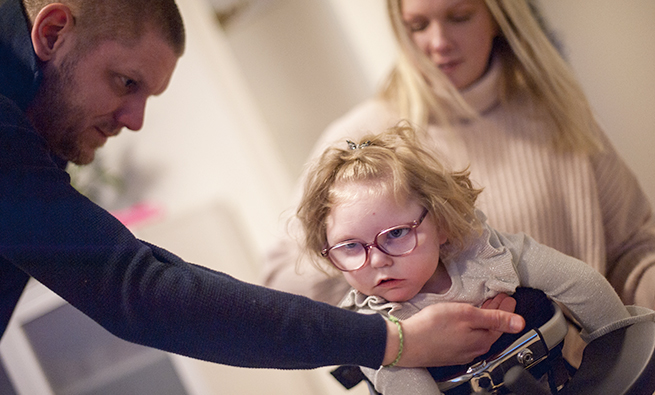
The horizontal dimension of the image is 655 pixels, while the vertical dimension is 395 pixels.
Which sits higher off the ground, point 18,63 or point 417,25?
point 18,63

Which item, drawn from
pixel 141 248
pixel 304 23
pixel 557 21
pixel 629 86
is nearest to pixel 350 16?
pixel 304 23

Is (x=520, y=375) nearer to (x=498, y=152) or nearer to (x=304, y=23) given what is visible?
(x=498, y=152)

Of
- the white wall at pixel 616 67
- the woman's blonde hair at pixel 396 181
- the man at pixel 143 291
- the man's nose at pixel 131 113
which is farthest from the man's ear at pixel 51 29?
the white wall at pixel 616 67

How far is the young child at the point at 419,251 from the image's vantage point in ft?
1.58

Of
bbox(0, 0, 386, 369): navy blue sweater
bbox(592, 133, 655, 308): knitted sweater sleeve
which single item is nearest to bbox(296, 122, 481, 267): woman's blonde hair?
bbox(0, 0, 386, 369): navy blue sweater

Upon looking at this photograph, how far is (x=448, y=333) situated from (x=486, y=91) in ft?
1.26

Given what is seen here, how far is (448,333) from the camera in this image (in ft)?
1.52

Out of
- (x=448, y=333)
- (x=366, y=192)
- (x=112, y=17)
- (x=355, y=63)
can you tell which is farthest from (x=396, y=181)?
(x=355, y=63)

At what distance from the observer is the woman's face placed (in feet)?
2.06

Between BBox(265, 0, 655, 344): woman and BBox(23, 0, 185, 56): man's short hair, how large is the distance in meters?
0.29

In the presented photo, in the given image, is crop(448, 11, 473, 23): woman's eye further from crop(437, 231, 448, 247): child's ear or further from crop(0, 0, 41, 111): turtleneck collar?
crop(0, 0, 41, 111): turtleneck collar

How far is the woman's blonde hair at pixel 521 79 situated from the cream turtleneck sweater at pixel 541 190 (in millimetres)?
17

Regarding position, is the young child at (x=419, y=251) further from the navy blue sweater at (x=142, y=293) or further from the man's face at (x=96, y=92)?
the man's face at (x=96, y=92)

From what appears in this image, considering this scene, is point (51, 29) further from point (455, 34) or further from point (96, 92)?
point (455, 34)
